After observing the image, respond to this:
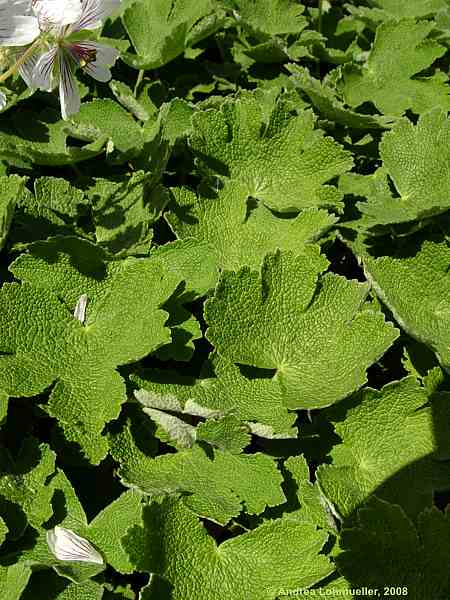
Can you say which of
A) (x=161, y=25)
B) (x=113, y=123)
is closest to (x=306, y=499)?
(x=113, y=123)

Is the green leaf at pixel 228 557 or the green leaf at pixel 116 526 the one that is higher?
the green leaf at pixel 116 526

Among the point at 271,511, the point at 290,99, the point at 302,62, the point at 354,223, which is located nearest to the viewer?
the point at 271,511

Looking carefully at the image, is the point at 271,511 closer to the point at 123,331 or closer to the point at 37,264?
the point at 123,331

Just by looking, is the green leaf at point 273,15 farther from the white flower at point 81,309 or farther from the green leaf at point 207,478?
the green leaf at point 207,478

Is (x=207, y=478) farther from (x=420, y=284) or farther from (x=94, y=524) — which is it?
(x=420, y=284)

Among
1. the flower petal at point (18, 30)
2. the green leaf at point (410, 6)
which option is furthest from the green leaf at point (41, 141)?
the green leaf at point (410, 6)

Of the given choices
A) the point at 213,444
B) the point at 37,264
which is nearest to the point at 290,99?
the point at 37,264
